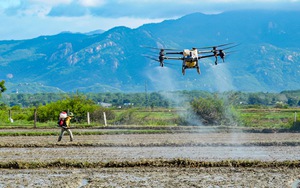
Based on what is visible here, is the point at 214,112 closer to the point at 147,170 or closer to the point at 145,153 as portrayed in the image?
the point at 145,153

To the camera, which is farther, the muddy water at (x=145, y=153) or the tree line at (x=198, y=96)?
the tree line at (x=198, y=96)

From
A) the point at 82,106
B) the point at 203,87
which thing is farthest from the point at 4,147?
the point at 203,87

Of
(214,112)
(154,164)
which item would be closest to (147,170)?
(154,164)

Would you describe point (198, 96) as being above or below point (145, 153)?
above

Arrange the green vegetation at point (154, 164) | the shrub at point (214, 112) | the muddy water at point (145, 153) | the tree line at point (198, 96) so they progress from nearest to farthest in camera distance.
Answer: the green vegetation at point (154, 164)
the muddy water at point (145, 153)
the shrub at point (214, 112)
the tree line at point (198, 96)

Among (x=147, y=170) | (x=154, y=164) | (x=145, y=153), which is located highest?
(x=145, y=153)

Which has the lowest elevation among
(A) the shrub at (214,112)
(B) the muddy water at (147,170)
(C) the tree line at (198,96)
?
(B) the muddy water at (147,170)

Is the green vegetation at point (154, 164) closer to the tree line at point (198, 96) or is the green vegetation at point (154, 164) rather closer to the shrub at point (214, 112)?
the shrub at point (214, 112)

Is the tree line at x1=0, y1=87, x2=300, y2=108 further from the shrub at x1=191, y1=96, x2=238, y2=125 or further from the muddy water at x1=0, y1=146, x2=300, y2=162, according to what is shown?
the muddy water at x1=0, y1=146, x2=300, y2=162

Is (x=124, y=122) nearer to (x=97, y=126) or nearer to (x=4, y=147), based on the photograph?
(x=97, y=126)

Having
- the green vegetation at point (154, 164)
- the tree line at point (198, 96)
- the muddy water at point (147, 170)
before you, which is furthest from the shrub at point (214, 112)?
the green vegetation at point (154, 164)

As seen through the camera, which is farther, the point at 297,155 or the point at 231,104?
the point at 231,104
